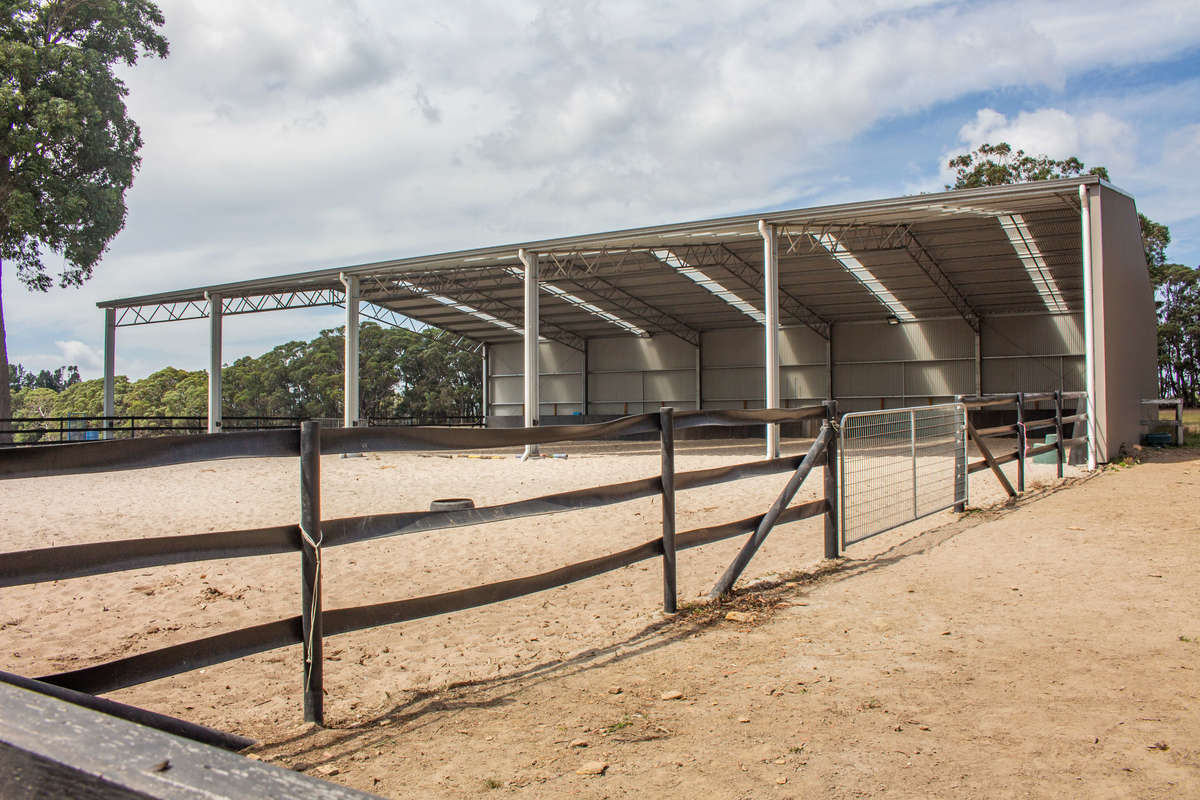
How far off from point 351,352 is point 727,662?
847 inches

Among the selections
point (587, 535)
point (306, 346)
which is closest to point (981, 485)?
point (587, 535)

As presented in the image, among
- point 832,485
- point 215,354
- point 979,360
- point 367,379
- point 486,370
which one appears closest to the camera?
point 832,485

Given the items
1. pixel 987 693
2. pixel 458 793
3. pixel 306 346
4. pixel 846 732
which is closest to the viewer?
pixel 458 793

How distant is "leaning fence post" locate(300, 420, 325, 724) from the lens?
312 centimetres

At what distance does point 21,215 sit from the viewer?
24219 mm

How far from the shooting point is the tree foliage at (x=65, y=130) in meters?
23.9

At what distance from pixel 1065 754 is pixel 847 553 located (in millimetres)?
3907

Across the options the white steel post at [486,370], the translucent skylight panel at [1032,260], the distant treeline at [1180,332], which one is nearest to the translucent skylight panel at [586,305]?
the white steel post at [486,370]

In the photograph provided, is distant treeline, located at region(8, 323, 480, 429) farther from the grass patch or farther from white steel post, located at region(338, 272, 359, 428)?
the grass patch

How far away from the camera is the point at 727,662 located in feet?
12.6

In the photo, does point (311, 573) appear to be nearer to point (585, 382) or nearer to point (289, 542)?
point (289, 542)

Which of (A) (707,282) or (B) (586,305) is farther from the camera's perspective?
(B) (586,305)

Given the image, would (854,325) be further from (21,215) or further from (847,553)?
(21,215)

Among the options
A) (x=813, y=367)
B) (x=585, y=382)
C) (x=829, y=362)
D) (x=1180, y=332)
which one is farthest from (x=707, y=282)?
(x=1180, y=332)
